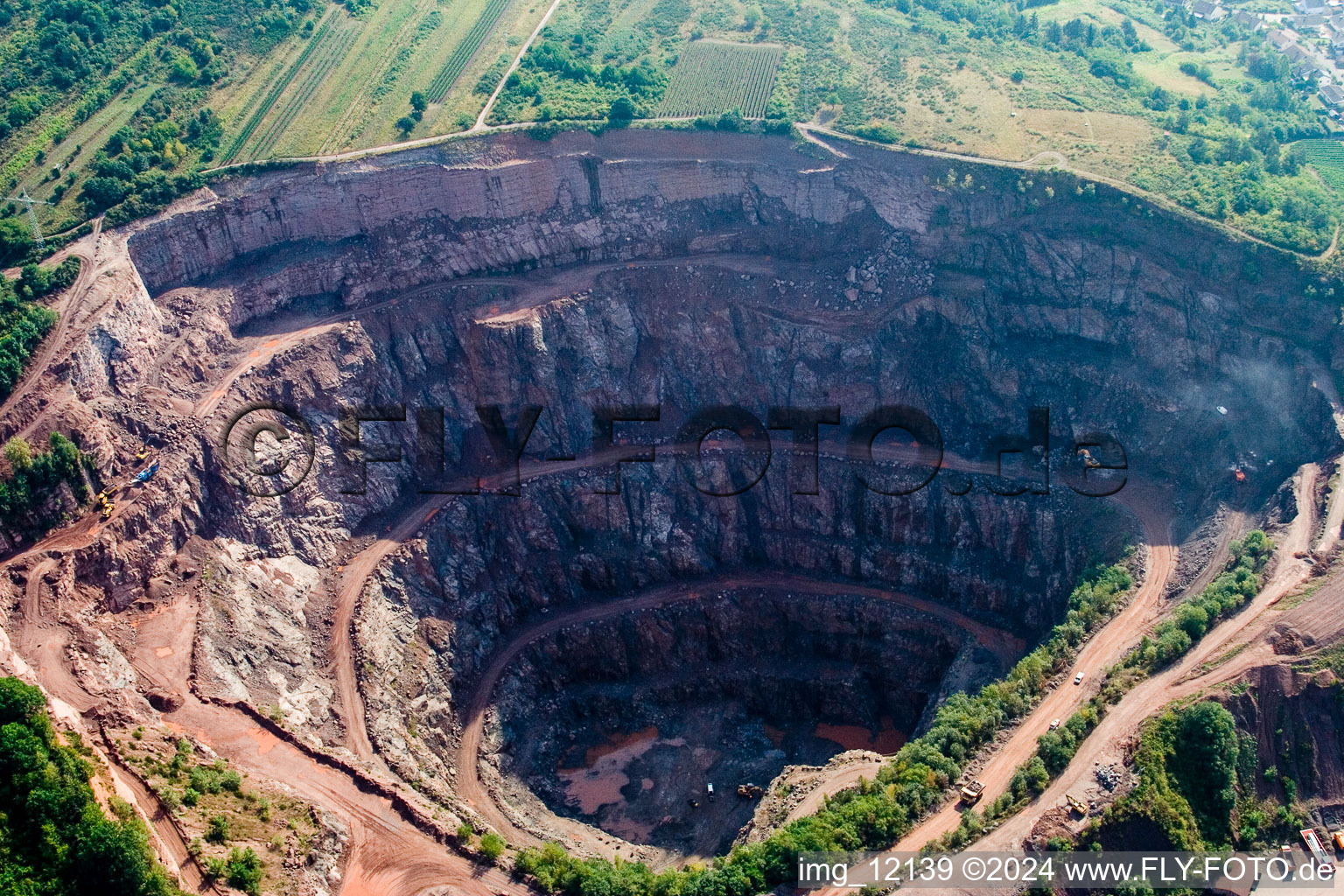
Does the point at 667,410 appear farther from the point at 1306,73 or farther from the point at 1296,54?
the point at 1296,54

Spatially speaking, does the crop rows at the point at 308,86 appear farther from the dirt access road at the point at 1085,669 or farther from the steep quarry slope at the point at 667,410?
the dirt access road at the point at 1085,669

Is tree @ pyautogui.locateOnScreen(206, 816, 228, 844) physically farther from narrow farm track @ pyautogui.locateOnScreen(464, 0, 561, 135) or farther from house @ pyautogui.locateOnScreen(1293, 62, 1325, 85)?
house @ pyautogui.locateOnScreen(1293, 62, 1325, 85)

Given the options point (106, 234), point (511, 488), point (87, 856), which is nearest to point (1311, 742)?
point (511, 488)

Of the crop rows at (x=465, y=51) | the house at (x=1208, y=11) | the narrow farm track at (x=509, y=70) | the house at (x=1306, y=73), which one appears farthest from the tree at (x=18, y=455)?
the house at (x=1208, y=11)

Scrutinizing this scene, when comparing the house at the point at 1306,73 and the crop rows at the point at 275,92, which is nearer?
the crop rows at the point at 275,92

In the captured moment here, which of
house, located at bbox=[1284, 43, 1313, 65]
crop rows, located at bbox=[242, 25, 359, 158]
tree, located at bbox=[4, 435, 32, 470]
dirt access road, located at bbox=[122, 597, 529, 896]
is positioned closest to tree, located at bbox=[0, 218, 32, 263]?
crop rows, located at bbox=[242, 25, 359, 158]

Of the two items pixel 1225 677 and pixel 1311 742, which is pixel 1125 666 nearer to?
pixel 1225 677
